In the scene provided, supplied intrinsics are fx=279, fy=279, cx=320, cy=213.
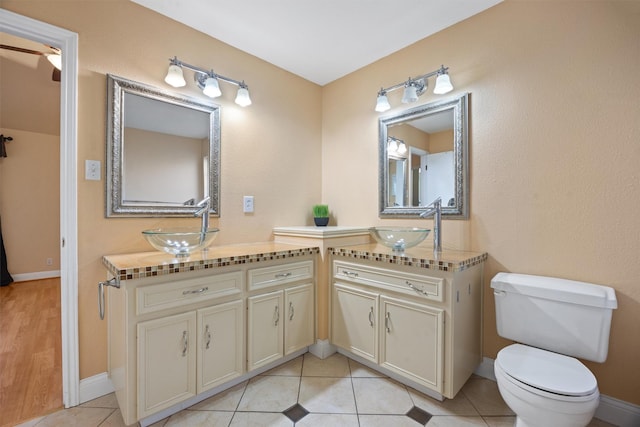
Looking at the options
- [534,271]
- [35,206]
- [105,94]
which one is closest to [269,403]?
[534,271]

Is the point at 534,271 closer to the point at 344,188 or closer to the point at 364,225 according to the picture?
the point at 364,225

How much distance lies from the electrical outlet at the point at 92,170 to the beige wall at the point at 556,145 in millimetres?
2217

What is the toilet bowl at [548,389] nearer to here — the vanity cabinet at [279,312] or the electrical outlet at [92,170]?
the vanity cabinet at [279,312]

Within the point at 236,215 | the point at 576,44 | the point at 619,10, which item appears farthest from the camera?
the point at 236,215

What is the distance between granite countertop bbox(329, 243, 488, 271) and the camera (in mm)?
1460

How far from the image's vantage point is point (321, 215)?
2.59 m

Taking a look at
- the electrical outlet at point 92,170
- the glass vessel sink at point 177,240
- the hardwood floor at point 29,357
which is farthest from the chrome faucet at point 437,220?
the hardwood floor at point 29,357

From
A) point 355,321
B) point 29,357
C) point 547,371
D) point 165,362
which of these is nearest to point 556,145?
point 547,371

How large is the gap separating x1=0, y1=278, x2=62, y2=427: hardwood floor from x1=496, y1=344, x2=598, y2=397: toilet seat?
2.31m

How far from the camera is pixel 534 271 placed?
1.62 metres

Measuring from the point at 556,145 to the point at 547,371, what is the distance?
1.17 m

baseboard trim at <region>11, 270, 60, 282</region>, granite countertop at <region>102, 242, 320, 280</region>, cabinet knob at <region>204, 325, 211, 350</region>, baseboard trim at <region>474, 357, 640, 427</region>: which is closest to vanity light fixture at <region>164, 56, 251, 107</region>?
granite countertop at <region>102, 242, 320, 280</region>

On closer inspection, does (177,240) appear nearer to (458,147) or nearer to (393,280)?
(393,280)

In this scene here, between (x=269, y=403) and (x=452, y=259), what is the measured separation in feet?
4.22
